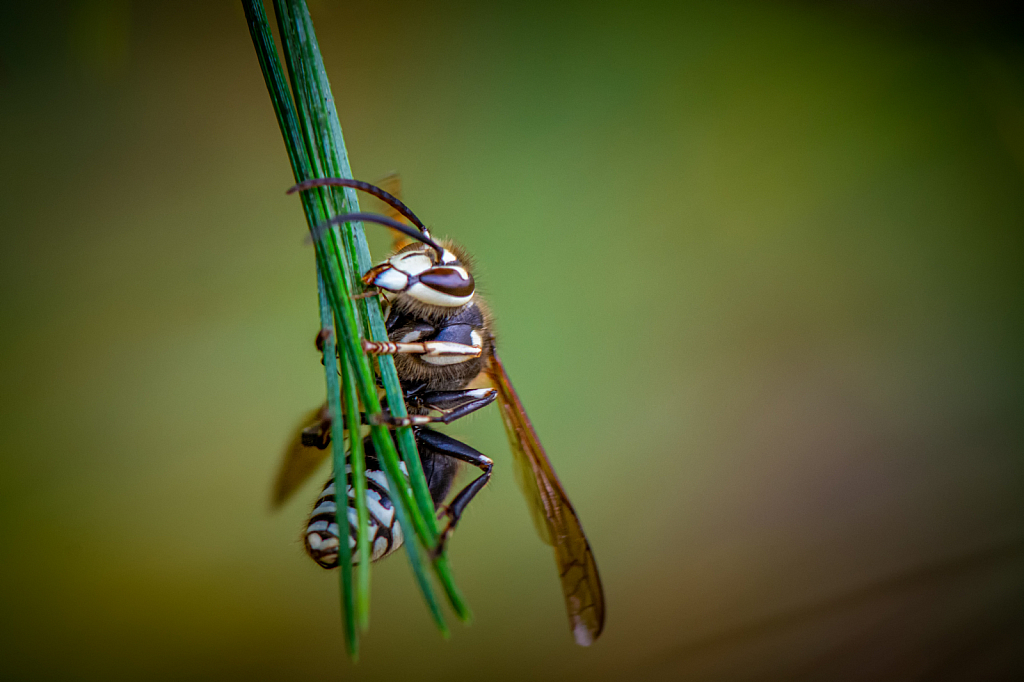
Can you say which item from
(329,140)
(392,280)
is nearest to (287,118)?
(329,140)

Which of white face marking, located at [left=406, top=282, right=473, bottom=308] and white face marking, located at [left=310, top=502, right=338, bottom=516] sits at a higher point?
white face marking, located at [left=406, top=282, right=473, bottom=308]

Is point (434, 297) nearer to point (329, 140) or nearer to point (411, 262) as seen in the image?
point (411, 262)

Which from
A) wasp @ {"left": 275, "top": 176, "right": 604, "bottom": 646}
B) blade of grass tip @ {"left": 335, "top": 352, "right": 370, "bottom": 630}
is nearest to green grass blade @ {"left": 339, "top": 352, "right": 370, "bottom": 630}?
blade of grass tip @ {"left": 335, "top": 352, "right": 370, "bottom": 630}

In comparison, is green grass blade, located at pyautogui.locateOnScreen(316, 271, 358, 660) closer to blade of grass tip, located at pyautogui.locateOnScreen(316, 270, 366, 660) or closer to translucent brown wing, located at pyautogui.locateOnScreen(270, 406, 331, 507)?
blade of grass tip, located at pyautogui.locateOnScreen(316, 270, 366, 660)

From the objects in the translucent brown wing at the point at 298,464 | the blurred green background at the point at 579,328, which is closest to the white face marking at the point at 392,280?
the translucent brown wing at the point at 298,464

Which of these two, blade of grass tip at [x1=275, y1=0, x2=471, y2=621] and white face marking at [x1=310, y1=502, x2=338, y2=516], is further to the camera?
white face marking at [x1=310, y1=502, x2=338, y2=516]

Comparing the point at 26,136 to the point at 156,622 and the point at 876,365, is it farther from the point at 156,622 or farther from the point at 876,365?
the point at 876,365

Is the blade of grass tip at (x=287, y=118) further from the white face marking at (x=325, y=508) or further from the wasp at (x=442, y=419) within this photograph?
the white face marking at (x=325, y=508)
